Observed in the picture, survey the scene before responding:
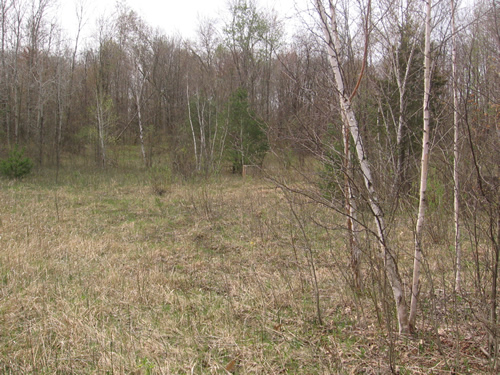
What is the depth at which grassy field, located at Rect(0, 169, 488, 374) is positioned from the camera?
7.93 feet

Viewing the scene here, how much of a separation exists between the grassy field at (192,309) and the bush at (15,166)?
700 centimetres

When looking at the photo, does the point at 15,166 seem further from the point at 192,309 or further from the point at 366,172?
the point at 366,172

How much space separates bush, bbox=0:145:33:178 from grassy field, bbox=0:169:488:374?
700 cm

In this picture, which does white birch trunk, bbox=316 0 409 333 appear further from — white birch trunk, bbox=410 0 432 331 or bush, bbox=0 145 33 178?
bush, bbox=0 145 33 178

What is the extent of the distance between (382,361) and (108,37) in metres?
21.0

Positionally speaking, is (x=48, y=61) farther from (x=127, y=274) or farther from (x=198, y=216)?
(x=127, y=274)

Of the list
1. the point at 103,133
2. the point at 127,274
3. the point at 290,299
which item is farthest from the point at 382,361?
the point at 103,133

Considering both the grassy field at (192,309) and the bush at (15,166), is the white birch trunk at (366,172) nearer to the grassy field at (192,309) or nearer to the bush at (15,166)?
the grassy field at (192,309)

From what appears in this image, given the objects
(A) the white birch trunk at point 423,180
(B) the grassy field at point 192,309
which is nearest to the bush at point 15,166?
(B) the grassy field at point 192,309

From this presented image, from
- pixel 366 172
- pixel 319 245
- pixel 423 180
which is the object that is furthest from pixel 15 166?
pixel 423 180

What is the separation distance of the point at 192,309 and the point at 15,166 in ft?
40.0

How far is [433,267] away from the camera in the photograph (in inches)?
158

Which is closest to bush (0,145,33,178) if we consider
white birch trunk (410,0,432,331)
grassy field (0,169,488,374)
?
grassy field (0,169,488,374)

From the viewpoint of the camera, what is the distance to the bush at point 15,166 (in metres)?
12.7
